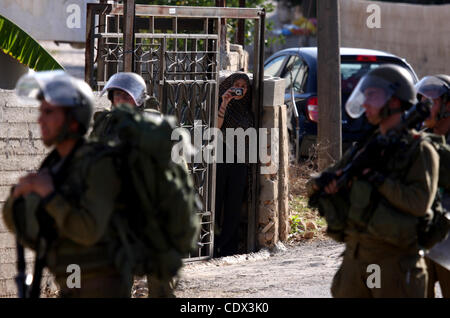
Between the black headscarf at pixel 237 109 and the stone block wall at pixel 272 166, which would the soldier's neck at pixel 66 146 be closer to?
the black headscarf at pixel 237 109

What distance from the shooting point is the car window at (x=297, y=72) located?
11.4 metres

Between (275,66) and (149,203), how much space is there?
928 cm

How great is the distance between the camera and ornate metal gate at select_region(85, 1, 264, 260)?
6820mm

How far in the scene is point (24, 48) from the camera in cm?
817

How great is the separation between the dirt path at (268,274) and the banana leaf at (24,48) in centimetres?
247

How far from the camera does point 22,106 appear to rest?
20.0 ft

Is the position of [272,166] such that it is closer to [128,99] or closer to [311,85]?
[128,99]

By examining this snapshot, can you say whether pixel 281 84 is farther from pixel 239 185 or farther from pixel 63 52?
pixel 63 52

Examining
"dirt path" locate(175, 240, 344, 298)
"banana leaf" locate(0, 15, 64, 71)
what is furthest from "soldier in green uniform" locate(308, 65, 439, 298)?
"banana leaf" locate(0, 15, 64, 71)

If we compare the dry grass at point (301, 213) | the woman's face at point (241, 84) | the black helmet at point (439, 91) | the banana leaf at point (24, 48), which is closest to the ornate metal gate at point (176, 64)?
the woman's face at point (241, 84)

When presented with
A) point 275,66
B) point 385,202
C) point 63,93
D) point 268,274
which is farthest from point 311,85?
point 63,93

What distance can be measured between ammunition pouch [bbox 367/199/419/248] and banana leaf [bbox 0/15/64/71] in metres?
4.85

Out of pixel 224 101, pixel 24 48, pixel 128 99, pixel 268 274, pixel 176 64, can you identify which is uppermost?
pixel 24 48
